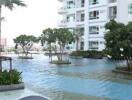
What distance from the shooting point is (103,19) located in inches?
2324

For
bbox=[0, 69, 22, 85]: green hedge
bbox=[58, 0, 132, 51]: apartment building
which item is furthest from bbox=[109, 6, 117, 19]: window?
bbox=[0, 69, 22, 85]: green hedge

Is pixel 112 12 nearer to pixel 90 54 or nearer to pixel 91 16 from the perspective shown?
pixel 91 16

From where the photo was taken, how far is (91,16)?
6266 cm

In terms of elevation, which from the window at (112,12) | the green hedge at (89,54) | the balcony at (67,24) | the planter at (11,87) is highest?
the window at (112,12)

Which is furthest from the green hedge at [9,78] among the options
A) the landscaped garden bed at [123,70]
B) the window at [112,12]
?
the window at [112,12]

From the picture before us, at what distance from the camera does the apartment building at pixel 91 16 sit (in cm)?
5234

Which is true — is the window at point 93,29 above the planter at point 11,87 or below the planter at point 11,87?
above

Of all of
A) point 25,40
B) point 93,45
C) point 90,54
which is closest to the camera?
point 90,54

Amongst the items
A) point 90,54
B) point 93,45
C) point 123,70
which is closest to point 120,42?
point 123,70

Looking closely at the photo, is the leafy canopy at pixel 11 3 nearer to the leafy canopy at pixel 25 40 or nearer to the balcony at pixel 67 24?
the leafy canopy at pixel 25 40

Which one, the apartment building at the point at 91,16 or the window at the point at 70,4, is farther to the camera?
the window at the point at 70,4

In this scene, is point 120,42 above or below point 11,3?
below

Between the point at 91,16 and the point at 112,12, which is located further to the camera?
the point at 91,16

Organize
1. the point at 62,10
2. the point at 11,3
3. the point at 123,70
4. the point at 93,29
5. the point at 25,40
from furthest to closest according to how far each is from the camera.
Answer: the point at 62,10, the point at 93,29, the point at 25,40, the point at 123,70, the point at 11,3
